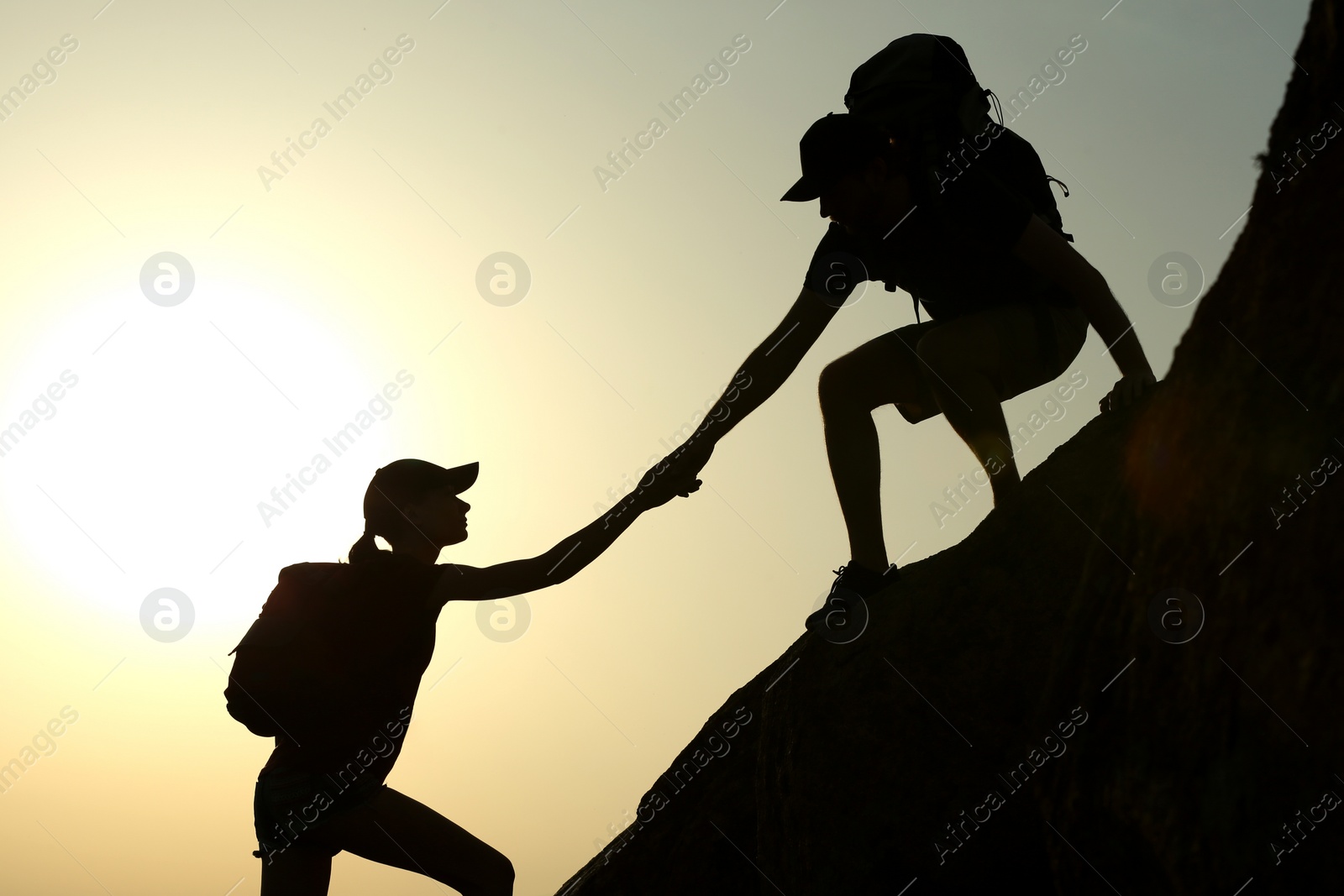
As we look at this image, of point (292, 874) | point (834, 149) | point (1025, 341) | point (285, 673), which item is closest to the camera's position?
point (285, 673)

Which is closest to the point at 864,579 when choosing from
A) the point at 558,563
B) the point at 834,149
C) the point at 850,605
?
the point at 850,605

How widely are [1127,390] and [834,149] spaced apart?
156 cm

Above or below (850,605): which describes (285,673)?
above

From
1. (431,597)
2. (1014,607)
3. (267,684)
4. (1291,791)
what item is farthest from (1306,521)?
(267,684)

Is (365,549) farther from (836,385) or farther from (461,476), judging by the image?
(836,385)

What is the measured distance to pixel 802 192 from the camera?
452 centimetres

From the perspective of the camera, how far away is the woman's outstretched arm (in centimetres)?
463

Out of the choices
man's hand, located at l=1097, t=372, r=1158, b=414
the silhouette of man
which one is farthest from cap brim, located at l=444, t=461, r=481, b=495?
man's hand, located at l=1097, t=372, r=1158, b=414

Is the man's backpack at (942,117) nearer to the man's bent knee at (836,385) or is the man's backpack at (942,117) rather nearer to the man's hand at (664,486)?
the man's bent knee at (836,385)

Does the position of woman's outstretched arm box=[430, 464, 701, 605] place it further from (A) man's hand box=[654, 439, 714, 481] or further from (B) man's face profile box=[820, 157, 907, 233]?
(B) man's face profile box=[820, 157, 907, 233]

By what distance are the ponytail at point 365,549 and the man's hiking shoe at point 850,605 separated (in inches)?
79.2

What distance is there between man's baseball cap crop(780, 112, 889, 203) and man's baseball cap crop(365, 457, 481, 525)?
7.17 feet

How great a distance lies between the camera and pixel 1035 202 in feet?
15.1

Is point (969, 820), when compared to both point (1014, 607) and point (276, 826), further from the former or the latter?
point (276, 826)
